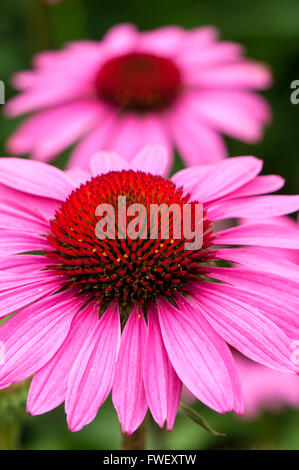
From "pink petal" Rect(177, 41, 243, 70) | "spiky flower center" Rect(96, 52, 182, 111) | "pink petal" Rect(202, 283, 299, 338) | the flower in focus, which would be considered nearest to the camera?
"pink petal" Rect(202, 283, 299, 338)

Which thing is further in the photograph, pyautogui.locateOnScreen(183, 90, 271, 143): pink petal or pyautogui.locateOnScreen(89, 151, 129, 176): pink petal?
pyautogui.locateOnScreen(183, 90, 271, 143): pink petal

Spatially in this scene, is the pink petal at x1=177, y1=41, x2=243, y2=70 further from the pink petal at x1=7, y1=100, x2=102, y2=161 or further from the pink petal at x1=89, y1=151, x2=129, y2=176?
the pink petal at x1=89, y1=151, x2=129, y2=176

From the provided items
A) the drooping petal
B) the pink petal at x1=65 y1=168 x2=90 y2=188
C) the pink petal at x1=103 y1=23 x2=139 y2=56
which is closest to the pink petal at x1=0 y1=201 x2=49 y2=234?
the pink petal at x1=65 y1=168 x2=90 y2=188

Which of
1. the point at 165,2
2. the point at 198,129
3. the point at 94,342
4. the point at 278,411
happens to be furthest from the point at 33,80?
the point at 94,342

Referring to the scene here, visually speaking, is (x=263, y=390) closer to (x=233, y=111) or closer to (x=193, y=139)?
(x=193, y=139)

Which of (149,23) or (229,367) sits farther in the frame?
(149,23)

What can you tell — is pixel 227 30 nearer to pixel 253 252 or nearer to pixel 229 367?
pixel 253 252
